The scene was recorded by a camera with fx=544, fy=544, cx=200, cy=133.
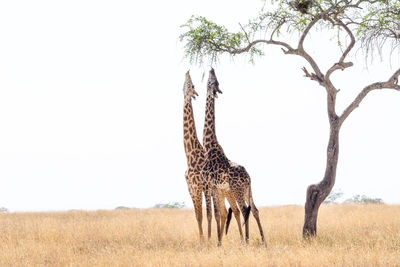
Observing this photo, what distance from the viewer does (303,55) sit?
1465 cm

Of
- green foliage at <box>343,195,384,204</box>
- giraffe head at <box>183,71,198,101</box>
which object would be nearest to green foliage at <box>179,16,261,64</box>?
giraffe head at <box>183,71,198,101</box>

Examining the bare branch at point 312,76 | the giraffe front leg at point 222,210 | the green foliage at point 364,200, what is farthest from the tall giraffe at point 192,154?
the green foliage at point 364,200

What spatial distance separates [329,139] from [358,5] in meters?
3.68

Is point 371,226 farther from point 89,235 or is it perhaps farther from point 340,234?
point 89,235

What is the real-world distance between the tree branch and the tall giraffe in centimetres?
396

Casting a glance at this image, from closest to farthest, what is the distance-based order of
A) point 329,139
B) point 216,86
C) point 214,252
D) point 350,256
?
point 350,256, point 214,252, point 216,86, point 329,139

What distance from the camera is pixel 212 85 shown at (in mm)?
13258

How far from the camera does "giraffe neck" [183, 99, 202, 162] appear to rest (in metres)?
13.5

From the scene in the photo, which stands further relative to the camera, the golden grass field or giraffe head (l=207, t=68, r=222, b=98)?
giraffe head (l=207, t=68, r=222, b=98)

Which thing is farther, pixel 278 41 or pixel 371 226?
pixel 371 226

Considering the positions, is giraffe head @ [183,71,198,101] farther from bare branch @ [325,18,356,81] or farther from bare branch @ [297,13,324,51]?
bare branch @ [325,18,356,81]

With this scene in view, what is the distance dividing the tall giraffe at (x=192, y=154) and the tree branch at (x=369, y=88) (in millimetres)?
3957

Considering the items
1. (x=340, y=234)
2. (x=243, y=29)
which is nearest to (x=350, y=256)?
(x=340, y=234)

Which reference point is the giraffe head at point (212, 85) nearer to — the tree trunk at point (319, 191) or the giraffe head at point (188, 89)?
the giraffe head at point (188, 89)
